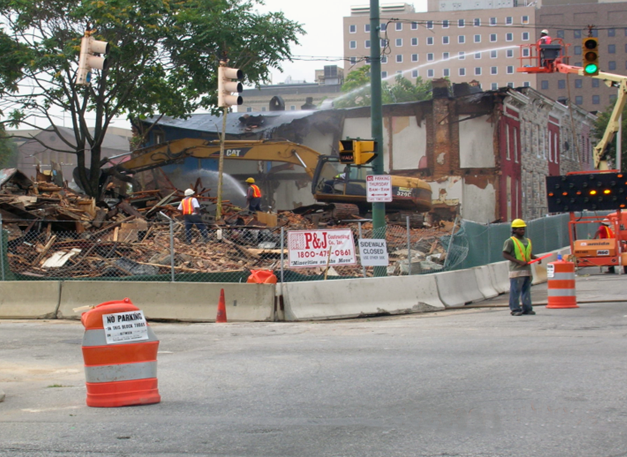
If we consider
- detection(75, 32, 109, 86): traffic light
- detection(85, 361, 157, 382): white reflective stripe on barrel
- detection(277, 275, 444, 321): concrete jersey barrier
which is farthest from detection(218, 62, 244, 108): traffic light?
detection(85, 361, 157, 382): white reflective stripe on barrel

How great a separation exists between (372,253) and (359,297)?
44.9 inches

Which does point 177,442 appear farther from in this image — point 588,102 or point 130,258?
point 588,102

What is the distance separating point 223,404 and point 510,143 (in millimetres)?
39891

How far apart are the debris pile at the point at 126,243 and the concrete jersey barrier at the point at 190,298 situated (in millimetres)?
913

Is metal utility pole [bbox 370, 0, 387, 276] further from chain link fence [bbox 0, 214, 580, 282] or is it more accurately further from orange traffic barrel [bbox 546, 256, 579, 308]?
orange traffic barrel [bbox 546, 256, 579, 308]

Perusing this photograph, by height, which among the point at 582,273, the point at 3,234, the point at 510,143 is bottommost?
the point at 582,273

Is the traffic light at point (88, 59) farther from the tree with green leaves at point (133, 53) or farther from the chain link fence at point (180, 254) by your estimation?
the tree with green leaves at point (133, 53)

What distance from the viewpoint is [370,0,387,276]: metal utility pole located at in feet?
51.6

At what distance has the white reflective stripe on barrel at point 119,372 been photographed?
6.68m

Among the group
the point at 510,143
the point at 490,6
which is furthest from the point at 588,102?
the point at 510,143

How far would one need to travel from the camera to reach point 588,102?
126 m

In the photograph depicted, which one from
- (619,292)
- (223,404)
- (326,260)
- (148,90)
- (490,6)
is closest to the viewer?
(223,404)

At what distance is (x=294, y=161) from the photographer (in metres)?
30.4

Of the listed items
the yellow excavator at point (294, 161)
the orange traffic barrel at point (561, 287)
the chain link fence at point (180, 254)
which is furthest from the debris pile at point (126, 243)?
the yellow excavator at point (294, 161)
